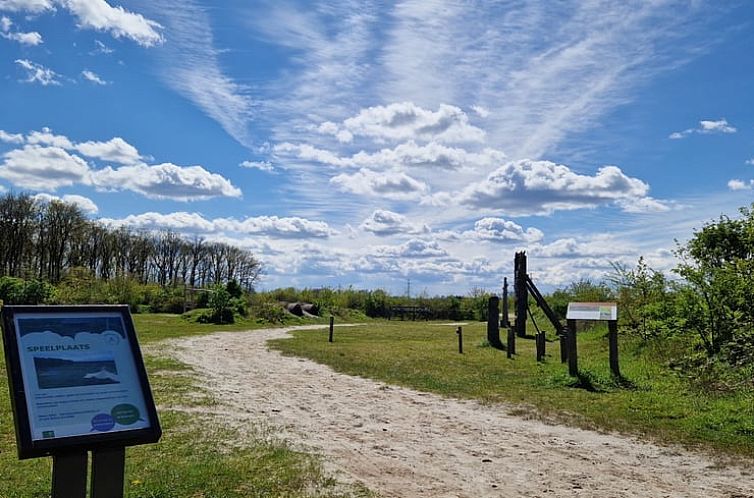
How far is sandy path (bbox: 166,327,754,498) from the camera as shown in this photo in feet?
18.7

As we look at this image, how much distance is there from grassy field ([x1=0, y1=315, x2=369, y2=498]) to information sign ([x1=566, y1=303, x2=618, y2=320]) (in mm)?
7885

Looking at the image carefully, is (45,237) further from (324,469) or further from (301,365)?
(324,469)

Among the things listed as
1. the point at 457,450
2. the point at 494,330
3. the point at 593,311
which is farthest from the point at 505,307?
the point at 457,450

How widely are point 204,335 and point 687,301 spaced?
55.1 feet

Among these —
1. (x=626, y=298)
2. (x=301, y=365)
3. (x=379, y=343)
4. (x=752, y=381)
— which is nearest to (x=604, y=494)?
(x=752, y=381)

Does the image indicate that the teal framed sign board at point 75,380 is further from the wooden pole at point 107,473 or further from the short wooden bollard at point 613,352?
the short wooden bollard at point 613,352

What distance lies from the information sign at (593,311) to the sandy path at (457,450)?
4174 mm

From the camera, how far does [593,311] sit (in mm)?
12891

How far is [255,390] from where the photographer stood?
11.1m

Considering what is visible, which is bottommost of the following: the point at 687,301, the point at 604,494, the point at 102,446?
the point at 604,494

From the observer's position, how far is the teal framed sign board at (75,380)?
11.5 feet

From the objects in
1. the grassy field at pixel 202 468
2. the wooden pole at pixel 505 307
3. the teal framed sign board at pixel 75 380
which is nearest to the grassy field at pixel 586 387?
the grassy field at pixel 202 468

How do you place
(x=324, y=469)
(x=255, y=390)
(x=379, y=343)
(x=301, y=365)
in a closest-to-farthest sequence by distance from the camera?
(x=324, y=469)
(x=255, y=390)
(x=301, y=365)
(x=379, y=343)

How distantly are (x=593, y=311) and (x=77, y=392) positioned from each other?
36.7 ft
